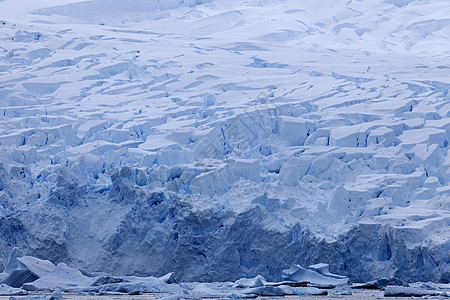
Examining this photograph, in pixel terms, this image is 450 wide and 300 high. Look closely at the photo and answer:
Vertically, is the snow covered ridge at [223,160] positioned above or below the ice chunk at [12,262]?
above

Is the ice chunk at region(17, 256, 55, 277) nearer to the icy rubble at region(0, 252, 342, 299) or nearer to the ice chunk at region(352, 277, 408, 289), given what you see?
the icy rubble at region(0, 252, 342, 299)

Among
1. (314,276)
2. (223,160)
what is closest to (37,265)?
(223,160)

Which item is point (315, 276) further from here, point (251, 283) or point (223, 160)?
point (223, 160)

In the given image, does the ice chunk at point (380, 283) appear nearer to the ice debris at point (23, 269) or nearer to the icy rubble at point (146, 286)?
the icy rubble at point (146, 286)

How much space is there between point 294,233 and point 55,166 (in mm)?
2557

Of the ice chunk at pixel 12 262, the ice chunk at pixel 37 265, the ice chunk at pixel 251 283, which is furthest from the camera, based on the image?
the ice chunk at pixel 12 262

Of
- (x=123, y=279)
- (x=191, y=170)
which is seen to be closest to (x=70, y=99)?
(x=191, y=170)

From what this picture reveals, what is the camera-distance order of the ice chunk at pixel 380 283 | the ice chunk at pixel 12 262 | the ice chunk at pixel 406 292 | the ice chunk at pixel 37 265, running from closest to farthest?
the ice chunk at pixel 406 292 → the ice chunk at pixel 380 283 → the ice chunk at pixel 37 265 → the ice chunk at pixel 12 262

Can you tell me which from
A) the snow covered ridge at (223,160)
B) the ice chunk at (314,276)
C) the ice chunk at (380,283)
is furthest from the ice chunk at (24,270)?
the ice chunk at (380,283)

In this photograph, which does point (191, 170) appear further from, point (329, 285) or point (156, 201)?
point (329, 285)

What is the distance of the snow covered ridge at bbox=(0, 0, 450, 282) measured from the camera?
6.30 metres

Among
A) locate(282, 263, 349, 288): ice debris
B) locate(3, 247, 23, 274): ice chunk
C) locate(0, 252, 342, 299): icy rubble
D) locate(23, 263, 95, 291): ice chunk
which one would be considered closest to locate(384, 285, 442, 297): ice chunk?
locate(0, 252, 342, 299): icy rubble

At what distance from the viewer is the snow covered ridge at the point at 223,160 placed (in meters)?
6.30

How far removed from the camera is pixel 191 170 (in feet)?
22.7
